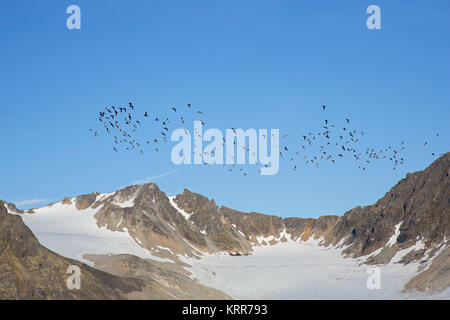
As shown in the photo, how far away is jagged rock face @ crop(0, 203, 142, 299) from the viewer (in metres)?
101

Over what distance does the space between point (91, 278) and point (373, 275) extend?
98.9 metres

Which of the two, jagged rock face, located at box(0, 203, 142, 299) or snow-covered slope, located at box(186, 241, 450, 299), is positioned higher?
jagged rock face, located at box(0, 203, 142, 299)

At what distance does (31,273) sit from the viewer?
106062 millimetres

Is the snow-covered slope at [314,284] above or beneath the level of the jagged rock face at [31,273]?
beneath

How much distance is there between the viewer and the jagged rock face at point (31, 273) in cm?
10144

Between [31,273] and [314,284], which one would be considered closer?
[31,273]

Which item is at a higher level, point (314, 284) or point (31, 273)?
point (31, 273)

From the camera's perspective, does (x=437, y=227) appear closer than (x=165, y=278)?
No

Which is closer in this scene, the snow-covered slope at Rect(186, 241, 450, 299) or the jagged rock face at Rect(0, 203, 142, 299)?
the jagged rock face at Rect(0, 203, 142, 299)

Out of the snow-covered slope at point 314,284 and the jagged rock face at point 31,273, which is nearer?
the jagged rock face at point 31,273
